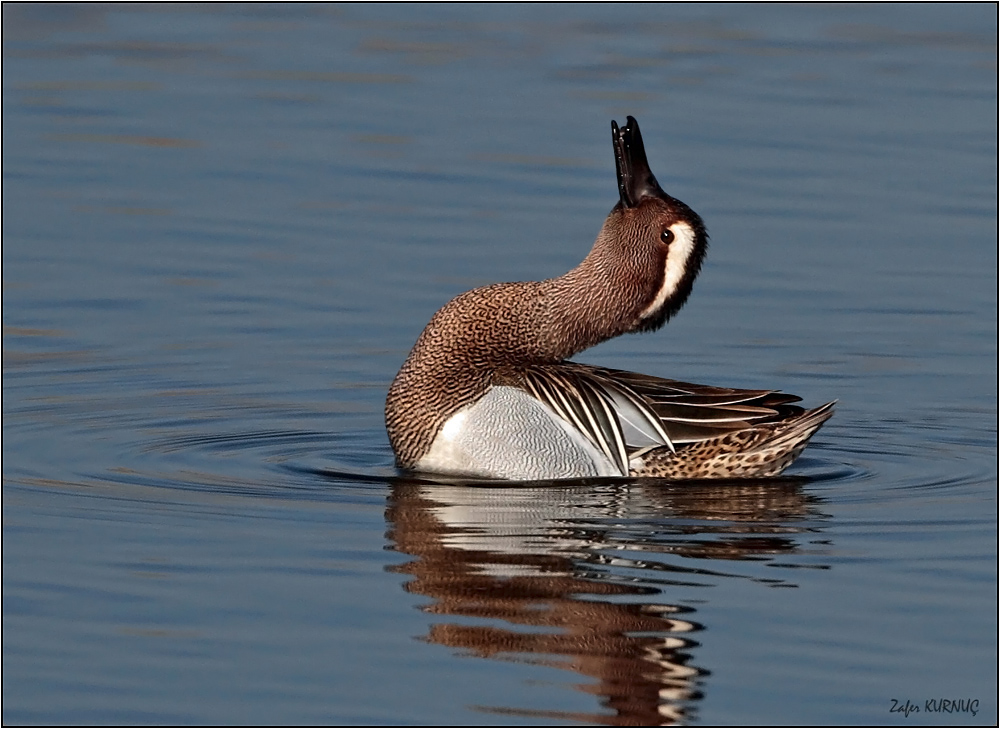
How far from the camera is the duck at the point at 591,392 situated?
9.83 metres

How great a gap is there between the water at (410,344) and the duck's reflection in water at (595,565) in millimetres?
25

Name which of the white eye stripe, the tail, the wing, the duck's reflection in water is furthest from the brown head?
the tail

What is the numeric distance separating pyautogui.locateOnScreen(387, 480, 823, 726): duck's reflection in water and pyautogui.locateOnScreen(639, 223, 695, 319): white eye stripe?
93 cm

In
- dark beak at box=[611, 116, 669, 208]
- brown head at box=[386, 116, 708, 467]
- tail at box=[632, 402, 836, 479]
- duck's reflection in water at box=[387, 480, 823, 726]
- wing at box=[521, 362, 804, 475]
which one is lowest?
duck's reflection in water at box=[387, 480, 823, 726]

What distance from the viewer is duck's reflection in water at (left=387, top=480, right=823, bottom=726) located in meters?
7.01

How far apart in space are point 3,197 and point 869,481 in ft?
24.3

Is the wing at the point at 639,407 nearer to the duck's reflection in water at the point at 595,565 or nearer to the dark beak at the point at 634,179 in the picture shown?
the duck's reflection in water at the point at 595,565

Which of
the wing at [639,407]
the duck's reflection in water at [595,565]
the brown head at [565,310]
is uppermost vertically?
the brown head at [565,310]

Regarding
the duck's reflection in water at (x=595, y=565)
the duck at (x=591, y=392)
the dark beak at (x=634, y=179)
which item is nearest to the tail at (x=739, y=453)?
the duck at (x=591, y=392)

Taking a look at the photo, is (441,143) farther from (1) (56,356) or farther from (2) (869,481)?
(2) (869,481)

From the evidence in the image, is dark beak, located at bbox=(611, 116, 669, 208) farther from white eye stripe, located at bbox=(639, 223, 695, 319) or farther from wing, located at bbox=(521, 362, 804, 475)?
wing, located at bbox=(521, 362, 804, 475)

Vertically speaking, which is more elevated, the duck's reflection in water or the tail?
the tail

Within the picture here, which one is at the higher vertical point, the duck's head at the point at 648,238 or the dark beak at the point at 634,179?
the dark beak at the point at 634,179

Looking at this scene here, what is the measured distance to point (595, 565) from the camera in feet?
26.8
